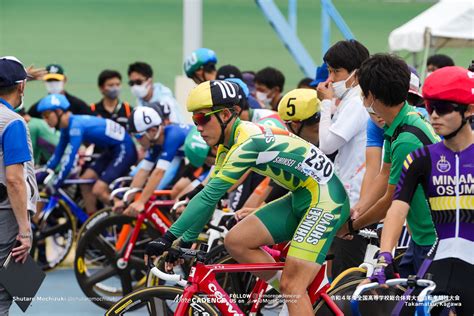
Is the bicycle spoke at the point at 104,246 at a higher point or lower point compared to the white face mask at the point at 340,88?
lower

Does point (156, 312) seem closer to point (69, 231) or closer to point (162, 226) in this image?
point (162, 226)

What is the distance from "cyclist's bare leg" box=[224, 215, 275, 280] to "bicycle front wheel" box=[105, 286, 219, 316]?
46 cm

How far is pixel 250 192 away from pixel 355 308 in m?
4.11

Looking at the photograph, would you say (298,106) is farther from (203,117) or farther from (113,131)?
(113,131)

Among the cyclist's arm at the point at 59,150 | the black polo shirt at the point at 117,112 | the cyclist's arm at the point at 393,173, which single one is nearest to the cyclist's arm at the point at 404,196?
the cyclist's arm at the point at 393,173

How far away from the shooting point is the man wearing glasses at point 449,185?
479 centimetres

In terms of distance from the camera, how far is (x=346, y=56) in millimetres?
7406

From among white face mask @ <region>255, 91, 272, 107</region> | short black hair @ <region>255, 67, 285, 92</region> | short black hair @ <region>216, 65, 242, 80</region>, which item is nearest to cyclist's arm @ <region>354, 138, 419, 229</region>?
short black hair @ <region>216, 65, 242, 80</region>

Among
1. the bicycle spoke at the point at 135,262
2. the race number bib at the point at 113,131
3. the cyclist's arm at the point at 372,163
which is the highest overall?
the cyclist's arm at the point at 372,163

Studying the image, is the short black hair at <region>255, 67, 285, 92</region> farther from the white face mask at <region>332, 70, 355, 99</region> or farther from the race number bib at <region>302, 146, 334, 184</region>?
the race number bib at <region>302, 146, 334, 184</region>

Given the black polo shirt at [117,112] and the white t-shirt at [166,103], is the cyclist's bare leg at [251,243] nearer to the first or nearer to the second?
the white t-shirt at [166,103]

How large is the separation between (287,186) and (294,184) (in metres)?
0.05

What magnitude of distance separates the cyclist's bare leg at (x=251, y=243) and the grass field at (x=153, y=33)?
49.5 ft

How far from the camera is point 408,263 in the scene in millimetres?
5602
